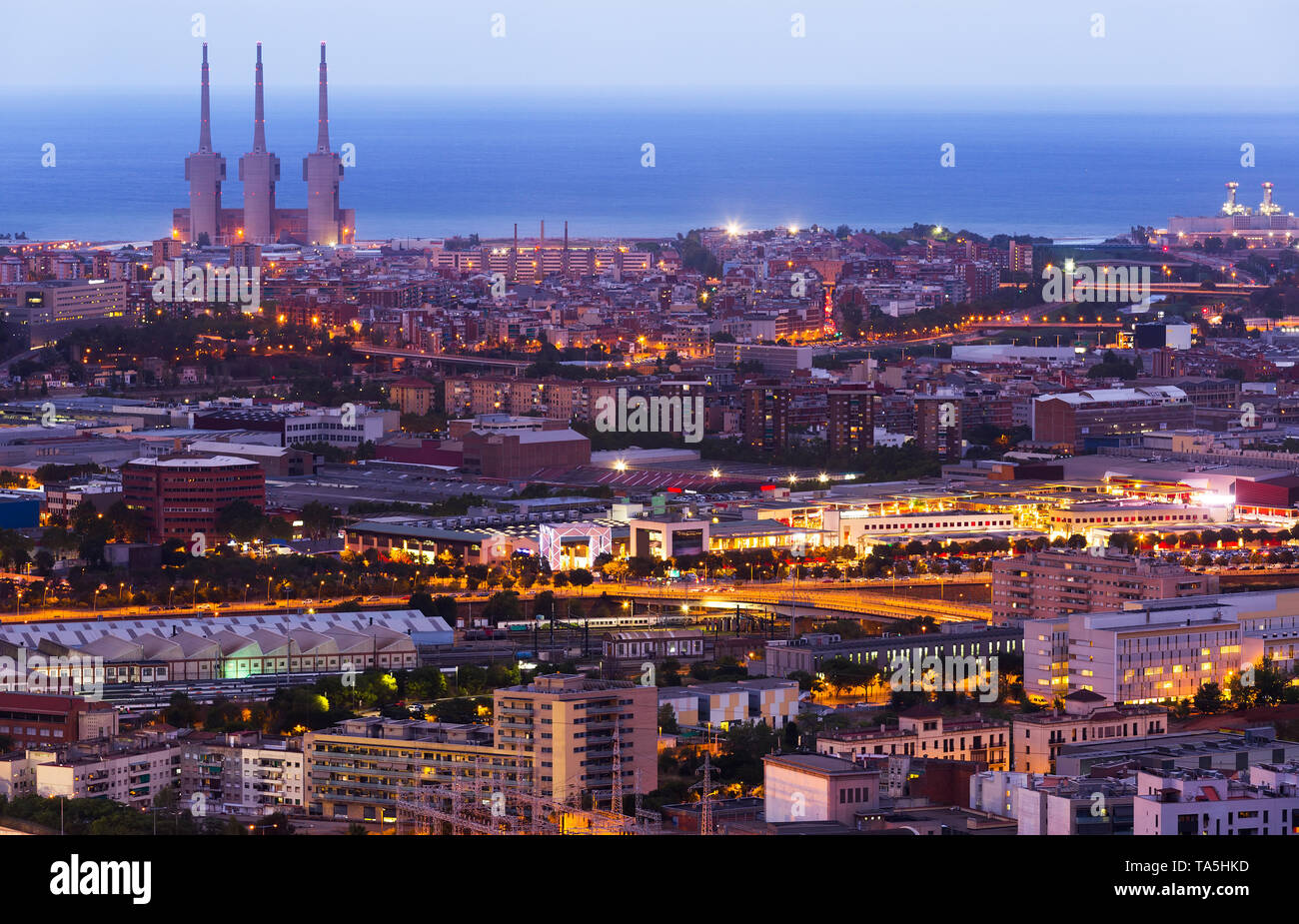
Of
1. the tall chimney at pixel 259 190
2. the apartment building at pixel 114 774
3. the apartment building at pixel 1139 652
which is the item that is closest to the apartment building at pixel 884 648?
the apartment building at pixel 1139 652

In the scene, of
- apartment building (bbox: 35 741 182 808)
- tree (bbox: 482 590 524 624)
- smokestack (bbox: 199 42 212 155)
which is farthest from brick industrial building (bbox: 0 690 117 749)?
smokestack (bbox: 199 42 212 155)

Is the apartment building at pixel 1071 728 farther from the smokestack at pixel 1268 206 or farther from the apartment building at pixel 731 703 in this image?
the smokestack at pixel 1268 206

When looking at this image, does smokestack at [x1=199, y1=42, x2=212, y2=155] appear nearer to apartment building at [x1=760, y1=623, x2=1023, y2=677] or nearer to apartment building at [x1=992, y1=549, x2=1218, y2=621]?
apartment building at [x1=992, y1=549, x2=1218, y2=621]

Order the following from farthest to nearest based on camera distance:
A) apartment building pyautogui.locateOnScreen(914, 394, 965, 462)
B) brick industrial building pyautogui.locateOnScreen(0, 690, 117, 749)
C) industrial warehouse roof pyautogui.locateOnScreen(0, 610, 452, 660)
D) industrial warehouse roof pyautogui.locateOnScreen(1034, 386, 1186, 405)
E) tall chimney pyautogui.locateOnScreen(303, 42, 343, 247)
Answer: tall chimney pyautogui.locateOnScreen(303, 42, 343, 247), industrial warehouse roof pyautogui.locateOnScreen(1034, 386, 1186, 405), apartment building pyautogui.locateOnScreen(914, 394, 965, 462), industrial warehouse roof pyautogui.locateOnScreen(0, 610, 452, 660), brick industrial building pyautogui.locateOnScreen(0, 690, 117, 749)

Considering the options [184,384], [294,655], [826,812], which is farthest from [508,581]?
[184,384]

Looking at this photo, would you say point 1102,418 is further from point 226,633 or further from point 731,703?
point 731,703

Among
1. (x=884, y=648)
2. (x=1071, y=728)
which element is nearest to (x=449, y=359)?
(x=884, y=648)
